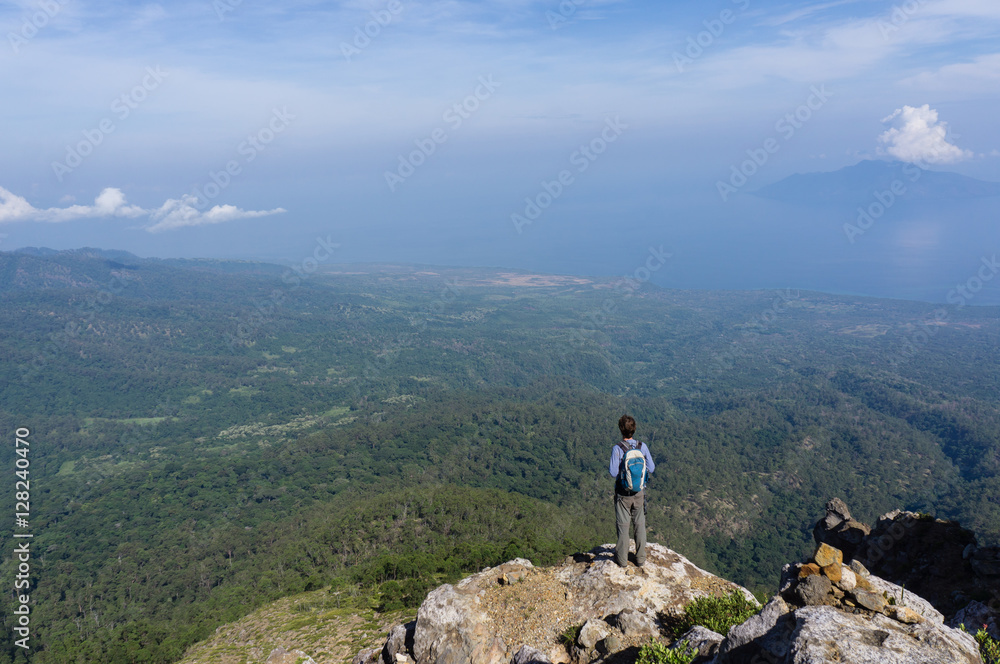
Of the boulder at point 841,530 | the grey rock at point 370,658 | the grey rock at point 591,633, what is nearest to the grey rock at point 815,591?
the grey rock at point 591,633

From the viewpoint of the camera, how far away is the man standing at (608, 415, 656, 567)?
11.2 meters

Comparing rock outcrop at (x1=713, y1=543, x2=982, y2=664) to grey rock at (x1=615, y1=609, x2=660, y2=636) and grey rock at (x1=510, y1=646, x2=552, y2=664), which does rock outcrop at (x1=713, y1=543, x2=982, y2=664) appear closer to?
grey rock at (x1=615, y1=609, x2=660, y2=636)

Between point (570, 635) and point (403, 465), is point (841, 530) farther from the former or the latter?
point (403, 465)

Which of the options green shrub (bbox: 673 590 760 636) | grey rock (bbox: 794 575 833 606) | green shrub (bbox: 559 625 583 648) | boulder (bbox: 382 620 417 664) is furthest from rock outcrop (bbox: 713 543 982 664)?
boulder (bbox: 382 620 417 664)

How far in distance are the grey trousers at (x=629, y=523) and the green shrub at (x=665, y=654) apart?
3106 mm

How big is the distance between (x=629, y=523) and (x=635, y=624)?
7.43 ft

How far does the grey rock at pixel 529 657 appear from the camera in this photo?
33.2 ft

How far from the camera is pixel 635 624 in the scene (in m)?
11.1

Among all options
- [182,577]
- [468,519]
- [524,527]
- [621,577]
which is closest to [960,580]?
[621,577]

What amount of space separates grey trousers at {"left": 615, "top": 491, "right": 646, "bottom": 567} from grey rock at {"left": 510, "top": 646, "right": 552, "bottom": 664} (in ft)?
11.0

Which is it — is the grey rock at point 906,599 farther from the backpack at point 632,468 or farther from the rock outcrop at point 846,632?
the backpack at point 632,468

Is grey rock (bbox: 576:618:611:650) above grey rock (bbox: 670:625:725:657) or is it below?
below

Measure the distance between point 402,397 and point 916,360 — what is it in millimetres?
177726

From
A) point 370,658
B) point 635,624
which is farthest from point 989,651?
point 370,658
